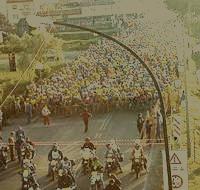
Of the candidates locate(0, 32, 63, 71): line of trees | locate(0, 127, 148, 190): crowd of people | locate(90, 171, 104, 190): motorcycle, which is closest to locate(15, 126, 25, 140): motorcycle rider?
locate(0, 127, 148, 190): crowd of people

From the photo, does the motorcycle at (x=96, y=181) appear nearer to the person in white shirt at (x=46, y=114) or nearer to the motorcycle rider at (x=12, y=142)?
the person in white shirt at (x=46, y=114)

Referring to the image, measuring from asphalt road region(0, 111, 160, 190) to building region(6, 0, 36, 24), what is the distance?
1891 millimetres

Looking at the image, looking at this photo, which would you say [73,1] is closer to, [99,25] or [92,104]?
[99,25]

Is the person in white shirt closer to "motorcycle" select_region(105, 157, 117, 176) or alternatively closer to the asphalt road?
the asphalt road

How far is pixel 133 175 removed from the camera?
11773 mm

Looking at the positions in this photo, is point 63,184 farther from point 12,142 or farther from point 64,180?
point 12,142

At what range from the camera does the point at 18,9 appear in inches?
467

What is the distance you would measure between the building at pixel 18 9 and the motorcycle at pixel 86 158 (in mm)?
2621

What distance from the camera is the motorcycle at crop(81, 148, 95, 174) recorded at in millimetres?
11914

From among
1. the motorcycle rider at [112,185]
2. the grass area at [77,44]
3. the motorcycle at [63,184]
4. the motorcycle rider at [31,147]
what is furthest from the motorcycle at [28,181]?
the grass area at [77,44]

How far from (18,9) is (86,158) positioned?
2925 mm

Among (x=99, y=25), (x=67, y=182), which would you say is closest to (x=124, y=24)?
(x=99, y=25)

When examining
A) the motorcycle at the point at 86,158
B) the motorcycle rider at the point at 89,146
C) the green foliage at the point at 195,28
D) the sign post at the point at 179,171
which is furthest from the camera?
the motorcycle rider at the point at 89,146

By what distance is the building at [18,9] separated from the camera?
11.8 m
